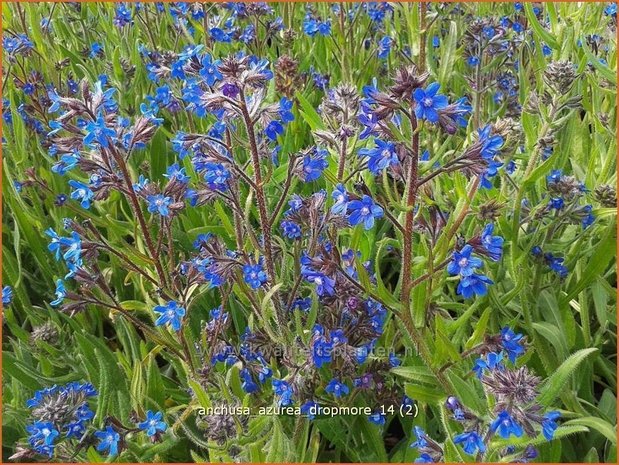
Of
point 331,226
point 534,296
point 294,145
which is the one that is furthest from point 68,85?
point 534,296

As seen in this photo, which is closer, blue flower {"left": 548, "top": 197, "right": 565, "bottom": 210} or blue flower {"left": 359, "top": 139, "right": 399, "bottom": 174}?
blue flower {"left": 359, "top": 139, "right": 399, "bottom": 174}

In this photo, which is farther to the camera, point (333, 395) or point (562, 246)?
point (562, 246)

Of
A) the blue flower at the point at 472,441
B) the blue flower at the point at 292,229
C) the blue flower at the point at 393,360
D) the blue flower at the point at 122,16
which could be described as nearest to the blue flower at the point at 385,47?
the blue flower at the point at 122,16

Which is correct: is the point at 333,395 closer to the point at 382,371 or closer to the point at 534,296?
the point at 382,371

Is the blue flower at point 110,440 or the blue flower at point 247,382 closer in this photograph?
the blue flower at point 110,440

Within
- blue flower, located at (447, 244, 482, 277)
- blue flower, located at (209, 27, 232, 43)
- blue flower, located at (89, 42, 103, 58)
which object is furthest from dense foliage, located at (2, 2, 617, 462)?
blue flower, located at (89, 42, 103, 58)

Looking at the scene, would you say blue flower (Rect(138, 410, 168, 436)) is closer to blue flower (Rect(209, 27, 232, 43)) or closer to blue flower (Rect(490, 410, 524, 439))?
blue flower (Rect(490, 410, 524, 439))

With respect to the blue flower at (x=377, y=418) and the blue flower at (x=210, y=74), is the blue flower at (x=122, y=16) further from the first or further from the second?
the blue flower at (x=377, y=418)
